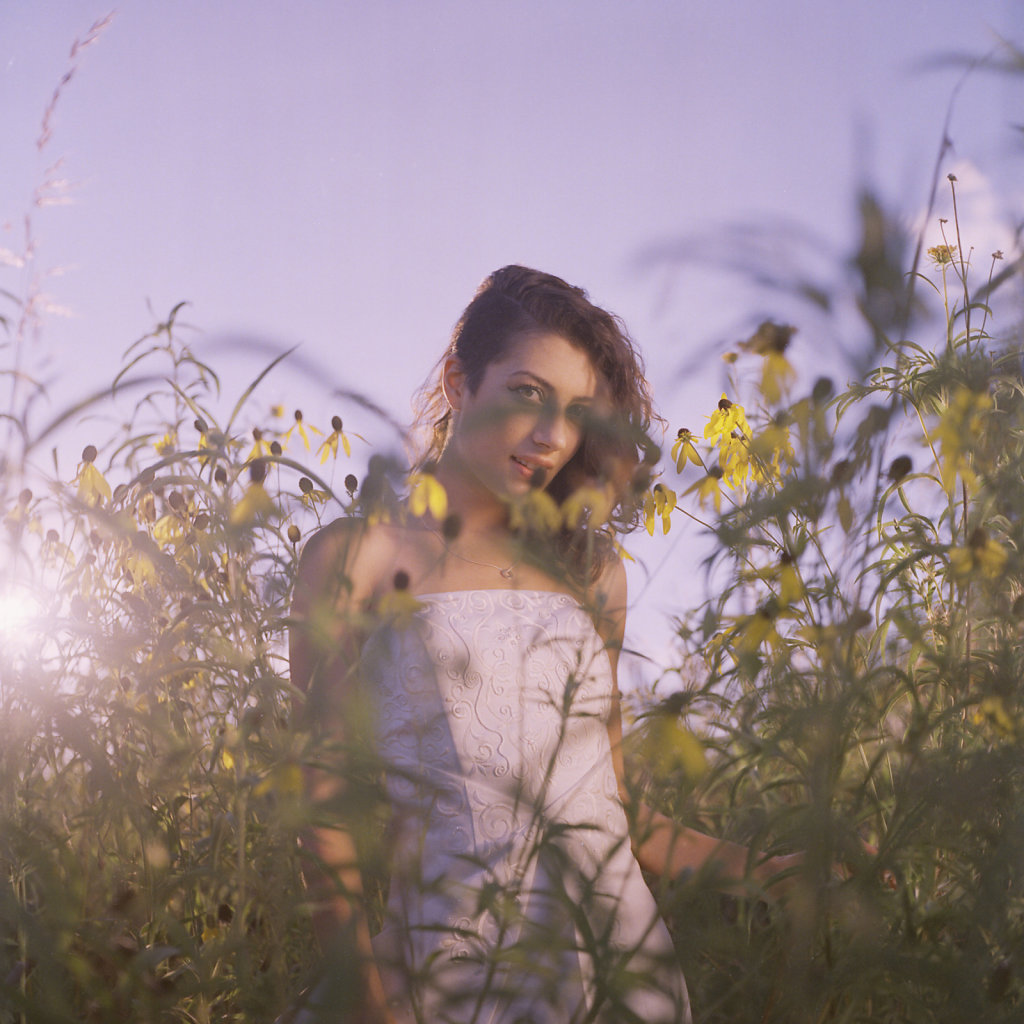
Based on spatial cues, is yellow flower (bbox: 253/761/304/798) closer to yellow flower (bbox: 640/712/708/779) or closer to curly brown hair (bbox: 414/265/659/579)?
yellow flower (bbox: 640/712/708/779)

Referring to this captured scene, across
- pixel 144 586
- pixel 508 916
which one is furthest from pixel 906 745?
pixel 144 586

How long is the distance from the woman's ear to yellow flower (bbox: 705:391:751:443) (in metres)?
0.44

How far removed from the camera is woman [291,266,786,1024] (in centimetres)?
54

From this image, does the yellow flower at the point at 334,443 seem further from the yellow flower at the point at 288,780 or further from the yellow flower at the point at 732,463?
the yellow flower at the point at 288,780

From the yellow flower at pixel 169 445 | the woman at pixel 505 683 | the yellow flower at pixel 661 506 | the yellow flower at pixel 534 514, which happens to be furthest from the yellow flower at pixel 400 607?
the yellow flower at pixel 661 506

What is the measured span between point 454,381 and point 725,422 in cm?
53

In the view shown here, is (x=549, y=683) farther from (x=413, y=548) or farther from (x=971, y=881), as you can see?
(x=971, y=881)

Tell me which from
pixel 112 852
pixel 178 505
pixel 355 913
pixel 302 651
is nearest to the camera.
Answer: pixel 355 913

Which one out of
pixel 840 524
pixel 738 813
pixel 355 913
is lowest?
pixel 355 913

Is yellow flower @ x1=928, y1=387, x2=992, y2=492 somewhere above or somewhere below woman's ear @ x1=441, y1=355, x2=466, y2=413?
below

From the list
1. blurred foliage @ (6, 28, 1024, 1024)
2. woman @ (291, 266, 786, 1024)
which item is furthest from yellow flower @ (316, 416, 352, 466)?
blurred foliage @ (6, 28, 1024, 1024)

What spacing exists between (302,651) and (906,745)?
79 centimetres

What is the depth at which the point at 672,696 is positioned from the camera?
61 centimetres

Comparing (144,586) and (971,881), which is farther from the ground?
(144,586)
